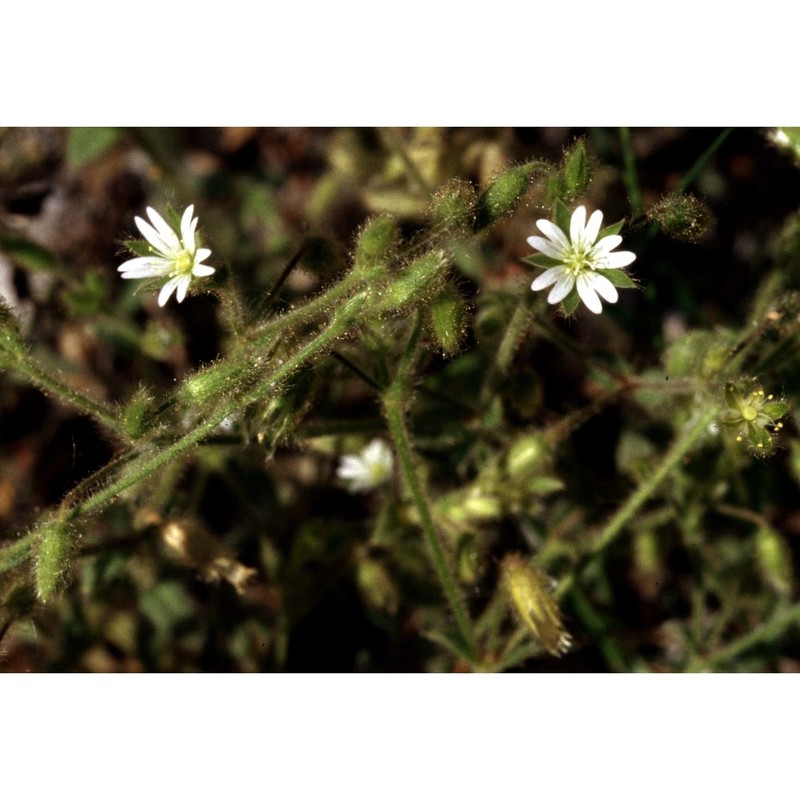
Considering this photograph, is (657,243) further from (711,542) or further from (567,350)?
(711,542)

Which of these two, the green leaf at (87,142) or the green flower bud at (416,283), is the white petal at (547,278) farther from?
the green leaf at (87,142)

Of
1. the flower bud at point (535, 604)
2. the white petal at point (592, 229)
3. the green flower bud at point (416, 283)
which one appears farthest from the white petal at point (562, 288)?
the flower bud at point (535, 604)

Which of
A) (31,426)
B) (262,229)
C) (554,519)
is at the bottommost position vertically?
(554,519)

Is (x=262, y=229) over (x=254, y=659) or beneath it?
over

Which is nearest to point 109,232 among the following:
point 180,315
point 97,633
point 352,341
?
point 180,315

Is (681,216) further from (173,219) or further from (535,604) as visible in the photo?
(173,219)

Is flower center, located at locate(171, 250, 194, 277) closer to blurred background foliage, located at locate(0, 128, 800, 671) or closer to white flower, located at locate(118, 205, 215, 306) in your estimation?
white flower, located at locate(118, 205, 215, 306)
